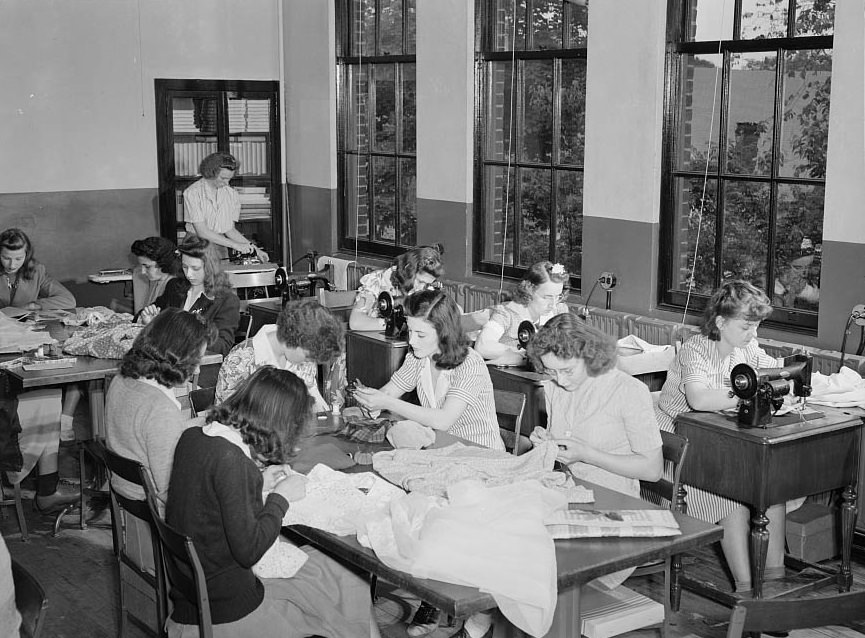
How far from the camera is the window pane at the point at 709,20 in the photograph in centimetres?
641

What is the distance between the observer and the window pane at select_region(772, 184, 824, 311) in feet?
20.1

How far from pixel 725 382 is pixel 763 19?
243 centimetres

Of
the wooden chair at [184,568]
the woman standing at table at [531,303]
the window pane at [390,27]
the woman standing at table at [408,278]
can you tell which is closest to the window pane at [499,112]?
the window pane at [390,27]

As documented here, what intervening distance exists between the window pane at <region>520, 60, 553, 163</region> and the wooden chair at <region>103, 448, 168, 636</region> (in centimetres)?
458

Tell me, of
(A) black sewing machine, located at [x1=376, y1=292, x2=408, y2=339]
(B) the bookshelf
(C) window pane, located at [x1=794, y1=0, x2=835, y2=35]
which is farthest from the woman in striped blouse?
(B) the bookshelf

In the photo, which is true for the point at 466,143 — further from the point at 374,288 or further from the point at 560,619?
the point at 560,619

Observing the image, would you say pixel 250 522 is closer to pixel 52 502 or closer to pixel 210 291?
pixel 52 502

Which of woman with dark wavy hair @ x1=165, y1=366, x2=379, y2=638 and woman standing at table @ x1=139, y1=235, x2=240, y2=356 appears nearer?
woman with dark wavy hair @ x1=165, y1=366, x2=379, y2=638

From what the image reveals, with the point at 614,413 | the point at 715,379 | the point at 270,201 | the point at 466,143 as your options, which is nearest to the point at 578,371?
the point at 614,413

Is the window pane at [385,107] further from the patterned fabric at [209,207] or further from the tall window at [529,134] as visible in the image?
the patterned fabric at [209,207]

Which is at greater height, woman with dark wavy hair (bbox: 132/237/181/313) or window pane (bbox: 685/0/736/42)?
window pane (bbox: 685/0/736/42)

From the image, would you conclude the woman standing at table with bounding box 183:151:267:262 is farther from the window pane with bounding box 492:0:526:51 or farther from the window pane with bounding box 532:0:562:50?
the window pane with bounding box 532:0:562:50

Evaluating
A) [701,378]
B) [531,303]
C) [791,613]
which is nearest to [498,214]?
[531,303]

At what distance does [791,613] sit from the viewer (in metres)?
2.46
